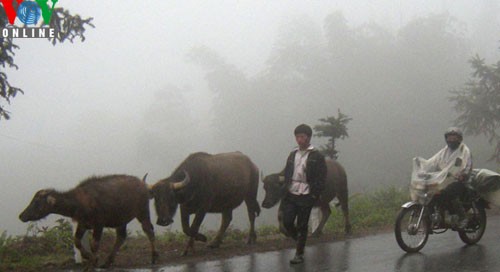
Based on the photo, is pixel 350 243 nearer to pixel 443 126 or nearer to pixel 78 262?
pixel 78 262

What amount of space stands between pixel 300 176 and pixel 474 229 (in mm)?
3641

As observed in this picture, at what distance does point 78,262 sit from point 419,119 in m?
53.3

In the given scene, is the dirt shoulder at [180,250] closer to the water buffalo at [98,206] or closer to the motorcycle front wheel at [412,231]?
the water buffalo at [98,206]

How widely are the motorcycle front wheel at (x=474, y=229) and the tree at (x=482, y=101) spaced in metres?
22.0

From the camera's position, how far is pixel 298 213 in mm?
9648

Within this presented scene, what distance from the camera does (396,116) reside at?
60062mm

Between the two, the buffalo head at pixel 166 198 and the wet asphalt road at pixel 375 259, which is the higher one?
the buffalo head at pixel 166 198

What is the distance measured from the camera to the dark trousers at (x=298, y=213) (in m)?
9.56

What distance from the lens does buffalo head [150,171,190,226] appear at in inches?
427

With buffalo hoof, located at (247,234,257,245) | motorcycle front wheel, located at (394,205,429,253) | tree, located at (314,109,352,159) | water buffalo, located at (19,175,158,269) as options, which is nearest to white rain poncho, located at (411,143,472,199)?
motorcycle front wheel, located at (394,205,429,253)

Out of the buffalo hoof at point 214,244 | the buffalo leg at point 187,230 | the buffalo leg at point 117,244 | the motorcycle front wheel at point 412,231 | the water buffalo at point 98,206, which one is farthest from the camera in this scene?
the buffalo hoof at point 214,244

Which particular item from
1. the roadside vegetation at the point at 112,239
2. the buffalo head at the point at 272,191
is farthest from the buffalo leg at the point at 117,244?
the buffalo head at the point at 272,191

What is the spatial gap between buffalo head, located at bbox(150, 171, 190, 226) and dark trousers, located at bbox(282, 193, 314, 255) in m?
2.33

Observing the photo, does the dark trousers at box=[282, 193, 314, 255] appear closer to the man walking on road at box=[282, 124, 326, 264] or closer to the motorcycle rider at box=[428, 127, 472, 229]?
the man walking on road at box=[282, 124, 326, 264]
